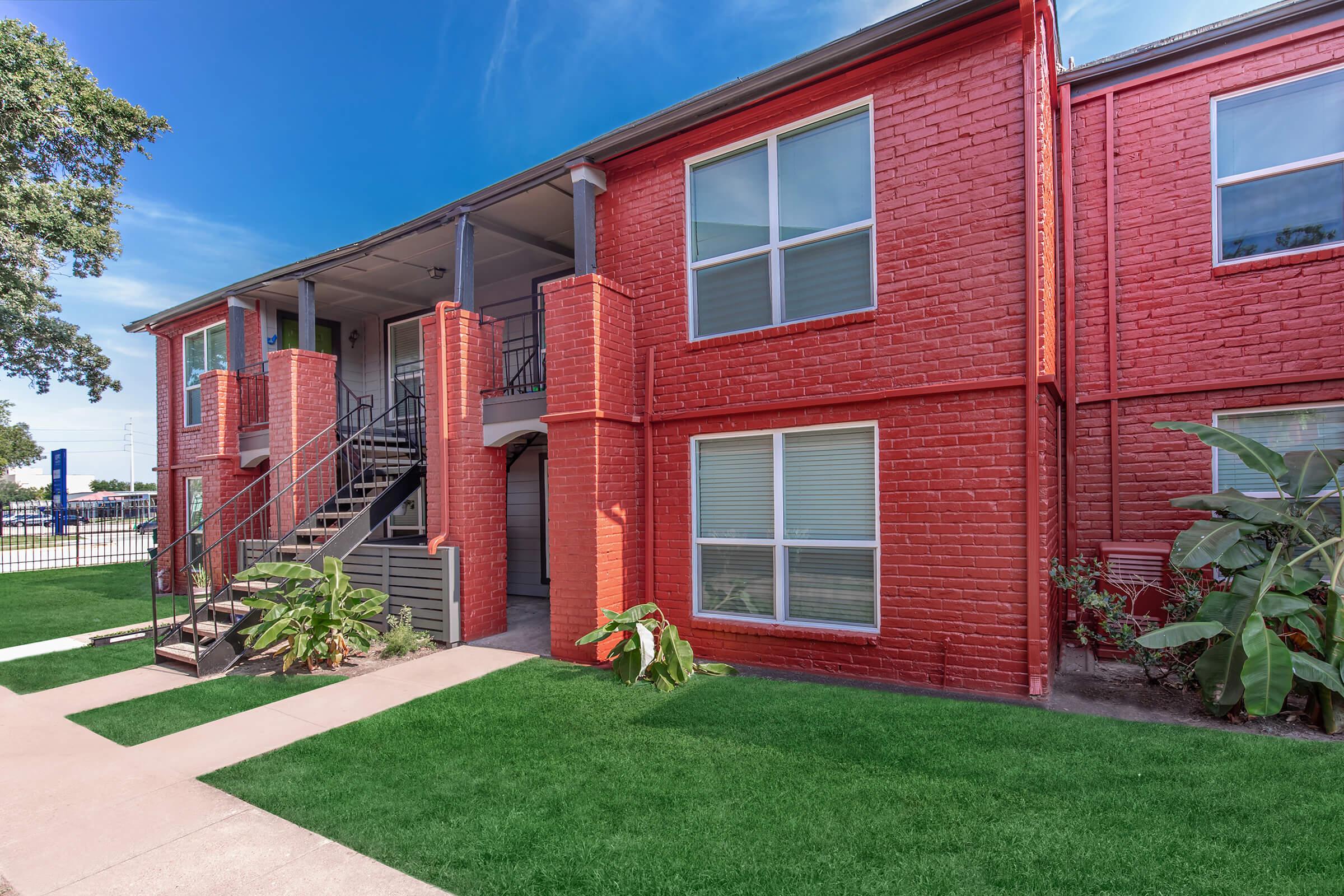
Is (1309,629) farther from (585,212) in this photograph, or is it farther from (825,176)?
(585,212)

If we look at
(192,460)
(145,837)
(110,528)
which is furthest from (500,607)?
(110,528)

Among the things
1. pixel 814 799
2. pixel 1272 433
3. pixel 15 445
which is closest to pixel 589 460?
pixel 814 799

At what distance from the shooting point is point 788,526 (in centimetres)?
641

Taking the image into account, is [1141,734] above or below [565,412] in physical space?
below

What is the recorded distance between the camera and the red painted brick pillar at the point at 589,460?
6.80 meters

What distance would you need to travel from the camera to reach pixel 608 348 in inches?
277

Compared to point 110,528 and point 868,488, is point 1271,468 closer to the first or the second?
point 868,488

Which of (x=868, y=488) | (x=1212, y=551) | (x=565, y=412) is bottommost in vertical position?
(x=1212, y=551)

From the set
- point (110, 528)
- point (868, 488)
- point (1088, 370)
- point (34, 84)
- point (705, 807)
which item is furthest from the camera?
point (110, 528)

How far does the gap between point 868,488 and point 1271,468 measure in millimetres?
3016

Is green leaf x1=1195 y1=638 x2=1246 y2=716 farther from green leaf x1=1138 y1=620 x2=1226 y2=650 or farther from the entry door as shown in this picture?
the entry door

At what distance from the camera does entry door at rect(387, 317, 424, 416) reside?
12812 millimetres

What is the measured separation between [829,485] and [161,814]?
5486mm

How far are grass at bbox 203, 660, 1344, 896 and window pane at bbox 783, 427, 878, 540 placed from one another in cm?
153
